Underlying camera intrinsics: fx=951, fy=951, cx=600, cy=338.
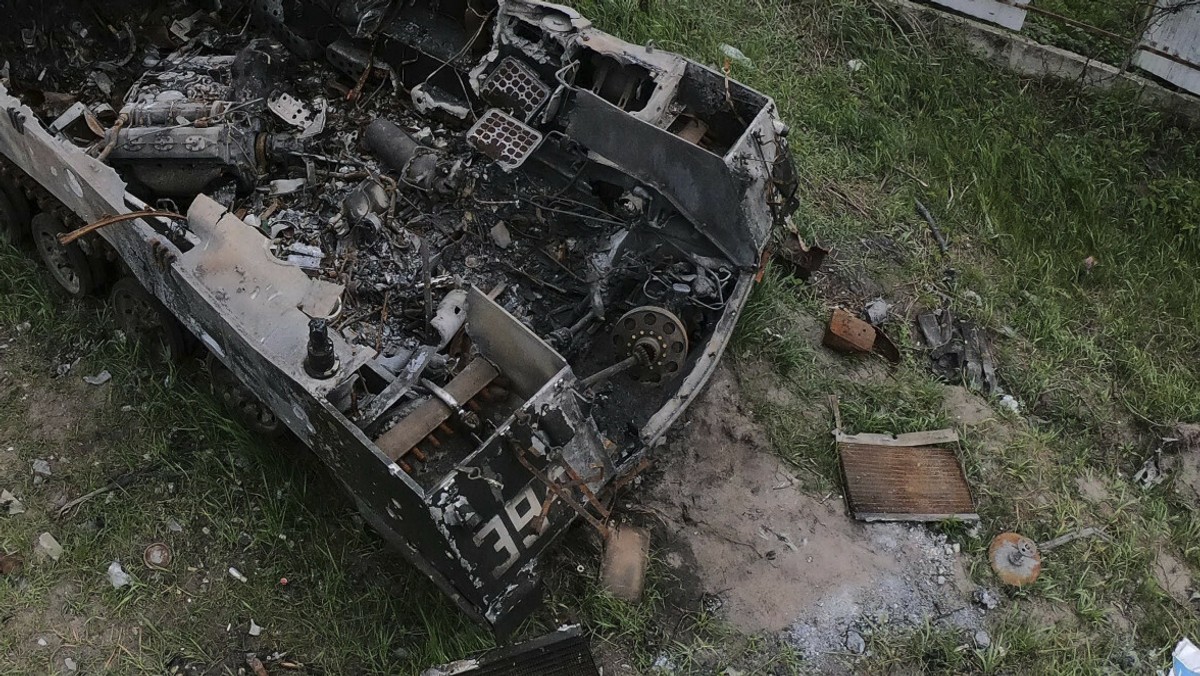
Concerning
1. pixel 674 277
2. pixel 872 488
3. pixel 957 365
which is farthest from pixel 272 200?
pixel 957 365

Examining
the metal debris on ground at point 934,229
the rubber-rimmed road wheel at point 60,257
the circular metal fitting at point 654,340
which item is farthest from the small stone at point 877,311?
the rubber-rimmed road wheel at point 60,257

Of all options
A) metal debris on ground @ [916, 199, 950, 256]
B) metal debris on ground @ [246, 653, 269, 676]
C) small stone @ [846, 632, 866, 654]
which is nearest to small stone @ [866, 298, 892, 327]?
metal debris on ground @ [916, 199, 950, 256]

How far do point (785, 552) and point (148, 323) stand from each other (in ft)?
11.3

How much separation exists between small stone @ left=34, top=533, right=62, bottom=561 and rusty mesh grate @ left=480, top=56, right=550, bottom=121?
3.10 m

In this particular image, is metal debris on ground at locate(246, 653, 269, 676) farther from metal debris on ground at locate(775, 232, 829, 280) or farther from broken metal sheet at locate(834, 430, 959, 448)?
metal debris on ground at locate(775, 232, 829, 280)

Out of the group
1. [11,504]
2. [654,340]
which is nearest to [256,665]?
[11,504]

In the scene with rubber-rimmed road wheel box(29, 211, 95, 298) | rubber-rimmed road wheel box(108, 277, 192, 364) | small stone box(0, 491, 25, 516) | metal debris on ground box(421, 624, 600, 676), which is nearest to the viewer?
metal debris on ground box(421, 624, 600, 676)

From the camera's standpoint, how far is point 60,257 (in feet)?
17.1

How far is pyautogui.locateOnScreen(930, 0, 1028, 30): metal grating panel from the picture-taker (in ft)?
22.8

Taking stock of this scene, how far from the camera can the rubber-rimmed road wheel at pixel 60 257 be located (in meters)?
5.02

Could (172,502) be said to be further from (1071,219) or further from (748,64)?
(1071,219)

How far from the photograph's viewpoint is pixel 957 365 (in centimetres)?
564

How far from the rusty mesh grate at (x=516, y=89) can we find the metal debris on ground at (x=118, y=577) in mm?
3007

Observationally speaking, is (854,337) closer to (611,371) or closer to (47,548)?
(611,371)
